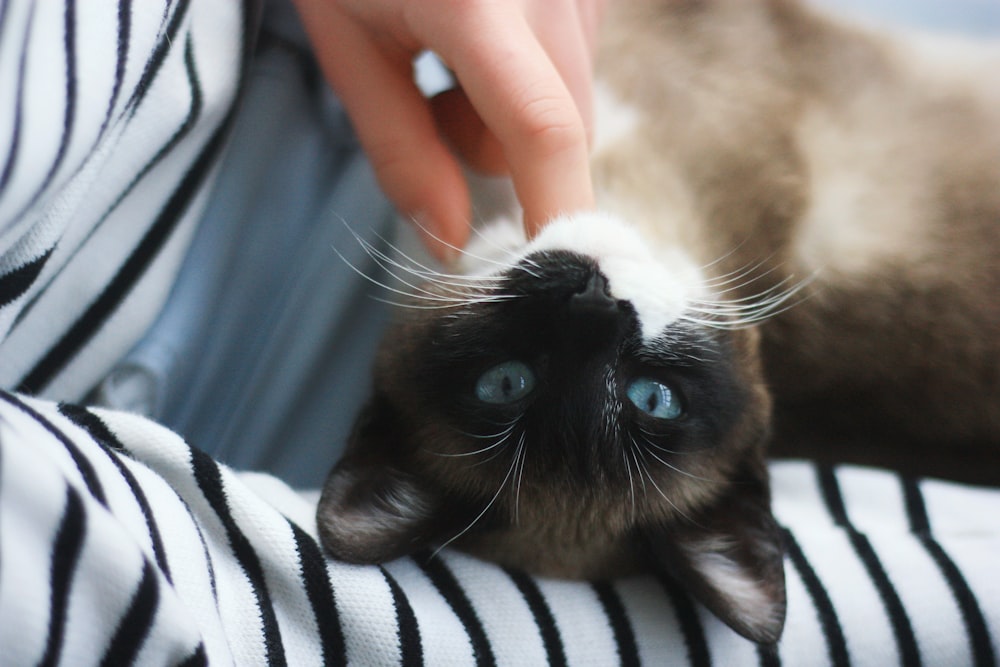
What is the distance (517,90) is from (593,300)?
0.26 metres

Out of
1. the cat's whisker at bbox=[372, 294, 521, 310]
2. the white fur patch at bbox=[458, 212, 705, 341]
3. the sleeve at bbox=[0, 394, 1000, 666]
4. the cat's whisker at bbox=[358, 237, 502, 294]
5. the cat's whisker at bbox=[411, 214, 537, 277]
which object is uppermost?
the white fur patch at bbox=[458, 212, 705, 341]

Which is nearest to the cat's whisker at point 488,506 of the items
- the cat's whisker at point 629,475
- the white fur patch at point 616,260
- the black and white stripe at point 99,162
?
the cat's whisker at point 629,475

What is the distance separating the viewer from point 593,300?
913 millimetres

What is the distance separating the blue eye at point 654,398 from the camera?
3.17ft

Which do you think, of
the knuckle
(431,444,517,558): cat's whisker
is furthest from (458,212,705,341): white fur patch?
(431,444,517,558): cat's whisker

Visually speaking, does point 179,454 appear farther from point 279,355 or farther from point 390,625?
point 279,355

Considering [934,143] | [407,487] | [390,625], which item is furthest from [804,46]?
[390,625]

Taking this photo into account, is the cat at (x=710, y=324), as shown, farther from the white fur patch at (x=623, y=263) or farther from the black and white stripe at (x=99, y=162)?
the black and white stripe at (x=99, y=162)

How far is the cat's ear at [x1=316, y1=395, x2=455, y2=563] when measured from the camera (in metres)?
0.84

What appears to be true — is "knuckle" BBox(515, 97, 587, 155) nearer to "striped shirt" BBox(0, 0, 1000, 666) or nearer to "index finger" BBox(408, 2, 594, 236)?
"index finger" BBox(408, 2, 594, 236)

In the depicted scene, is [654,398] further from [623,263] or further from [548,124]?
[548,124]

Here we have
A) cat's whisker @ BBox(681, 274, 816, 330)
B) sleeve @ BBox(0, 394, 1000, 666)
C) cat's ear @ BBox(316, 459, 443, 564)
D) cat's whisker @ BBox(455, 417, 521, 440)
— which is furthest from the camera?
cat's whisker @ BBox(681, 274, 816, 330)

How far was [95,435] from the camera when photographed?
784 mm

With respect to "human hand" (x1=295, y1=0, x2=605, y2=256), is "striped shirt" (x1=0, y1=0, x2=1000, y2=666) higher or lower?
lower
